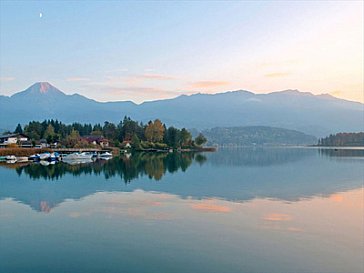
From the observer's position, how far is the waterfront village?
92250mm

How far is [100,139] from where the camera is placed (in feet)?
359

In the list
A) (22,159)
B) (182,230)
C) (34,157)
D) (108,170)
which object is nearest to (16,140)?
(22,159)

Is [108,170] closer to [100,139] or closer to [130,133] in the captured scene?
[100,139]

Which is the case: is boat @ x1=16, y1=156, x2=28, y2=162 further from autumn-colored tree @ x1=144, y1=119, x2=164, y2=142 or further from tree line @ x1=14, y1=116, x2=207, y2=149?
autumn-colored tree @ x1=144, y1=119, x2=164, y2=142

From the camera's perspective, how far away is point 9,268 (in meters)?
11.5

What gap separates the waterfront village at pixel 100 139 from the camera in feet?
303

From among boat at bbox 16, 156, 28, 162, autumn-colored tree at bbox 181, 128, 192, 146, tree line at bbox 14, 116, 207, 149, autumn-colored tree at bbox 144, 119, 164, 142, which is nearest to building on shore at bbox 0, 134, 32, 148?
tree line at bbox 14, 116, 207, 149

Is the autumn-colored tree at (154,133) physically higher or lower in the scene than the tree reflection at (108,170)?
higher

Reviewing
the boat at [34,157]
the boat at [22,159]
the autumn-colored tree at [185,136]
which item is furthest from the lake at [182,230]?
the autumn-colored tree at [185,136]

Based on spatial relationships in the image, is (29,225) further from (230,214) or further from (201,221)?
(230,214)

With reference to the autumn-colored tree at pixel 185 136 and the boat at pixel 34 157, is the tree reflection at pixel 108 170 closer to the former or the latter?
the boat at pixel 34 157

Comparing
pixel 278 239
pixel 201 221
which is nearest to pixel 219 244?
pixel 278 239

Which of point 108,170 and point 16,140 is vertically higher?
point 16,140

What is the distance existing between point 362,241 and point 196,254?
6395 mm
